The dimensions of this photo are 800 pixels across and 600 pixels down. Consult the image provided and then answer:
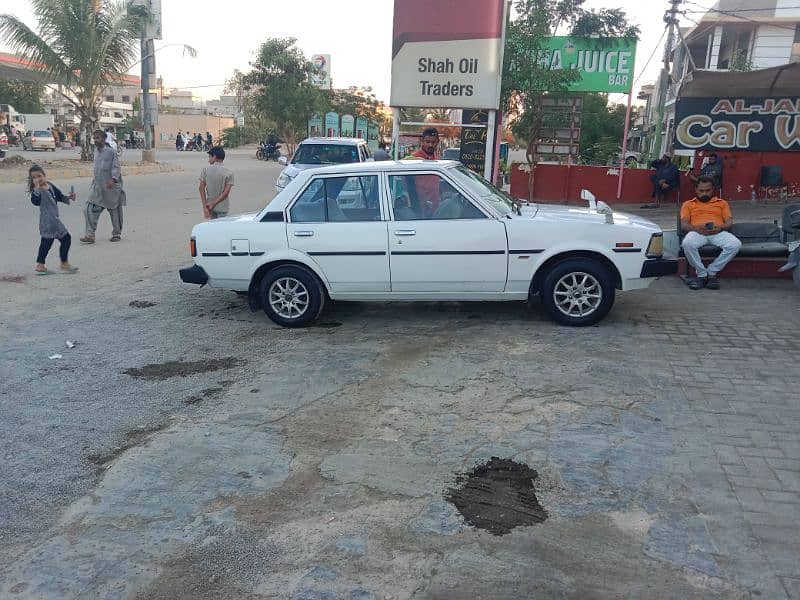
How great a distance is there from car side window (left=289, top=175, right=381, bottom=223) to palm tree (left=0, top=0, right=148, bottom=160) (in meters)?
21.3

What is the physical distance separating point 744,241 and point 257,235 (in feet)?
21.2

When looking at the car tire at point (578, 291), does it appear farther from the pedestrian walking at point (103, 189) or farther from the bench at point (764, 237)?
the pedestrian walking at point (103, 189)

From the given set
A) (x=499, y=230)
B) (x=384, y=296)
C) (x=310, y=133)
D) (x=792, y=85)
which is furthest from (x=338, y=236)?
(x=310, y=133)

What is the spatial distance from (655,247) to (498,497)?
3.76 metres

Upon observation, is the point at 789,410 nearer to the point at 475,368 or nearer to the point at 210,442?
the point at 475,368

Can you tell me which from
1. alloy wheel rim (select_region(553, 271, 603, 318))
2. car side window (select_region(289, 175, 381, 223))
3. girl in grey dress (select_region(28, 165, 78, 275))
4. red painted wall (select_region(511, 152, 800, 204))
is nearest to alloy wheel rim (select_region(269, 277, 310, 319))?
car side window (select_region(289, 175, 381, 223))

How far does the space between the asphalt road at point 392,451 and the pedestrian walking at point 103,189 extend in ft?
14.0

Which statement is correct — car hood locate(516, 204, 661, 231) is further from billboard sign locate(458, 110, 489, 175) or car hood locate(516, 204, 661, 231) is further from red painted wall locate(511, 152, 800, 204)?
red painted wall locate(511, 152, 800, 204)

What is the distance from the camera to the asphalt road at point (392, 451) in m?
3.15

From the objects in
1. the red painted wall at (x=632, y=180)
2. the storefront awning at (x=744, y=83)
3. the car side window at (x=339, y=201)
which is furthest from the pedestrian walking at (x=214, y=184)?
the red painted wall at (x=632, y=180)

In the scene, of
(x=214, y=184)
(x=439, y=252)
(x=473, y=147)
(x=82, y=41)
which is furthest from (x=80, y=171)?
(x=439, y=252)

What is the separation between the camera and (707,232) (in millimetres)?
8500

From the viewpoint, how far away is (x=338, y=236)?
6816 millimetres

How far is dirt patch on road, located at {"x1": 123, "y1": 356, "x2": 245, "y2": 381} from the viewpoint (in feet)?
18.9
